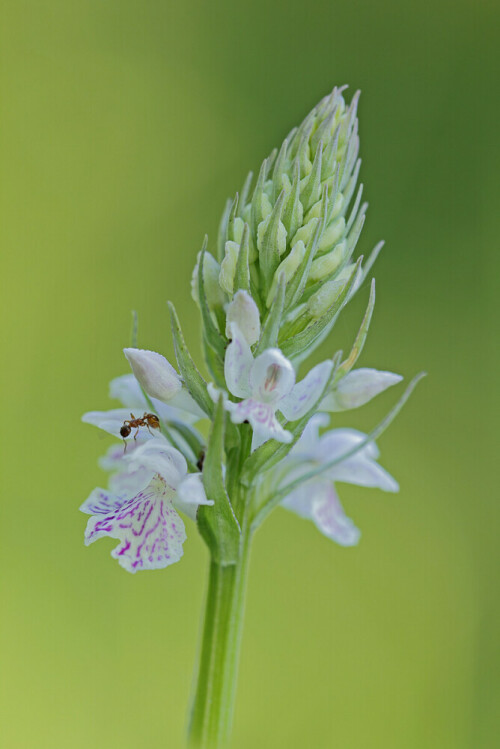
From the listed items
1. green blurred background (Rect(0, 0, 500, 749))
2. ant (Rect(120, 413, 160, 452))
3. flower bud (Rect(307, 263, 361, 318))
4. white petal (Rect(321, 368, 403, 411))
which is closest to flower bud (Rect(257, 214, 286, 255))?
flower bud (Rect(307, 263, 361, 318))

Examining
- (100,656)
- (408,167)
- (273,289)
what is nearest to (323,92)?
(408,167)

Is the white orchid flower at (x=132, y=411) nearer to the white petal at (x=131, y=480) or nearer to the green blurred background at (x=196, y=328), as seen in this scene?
the white petal at (x=131, y=480)

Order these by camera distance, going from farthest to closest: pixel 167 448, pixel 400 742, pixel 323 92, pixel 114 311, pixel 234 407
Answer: pixel 323 92 < pixel 114 311 < pixel 400 742 < pixel 167 448 < pixel 234 407

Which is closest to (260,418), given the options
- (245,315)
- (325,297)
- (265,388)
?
(265,388)

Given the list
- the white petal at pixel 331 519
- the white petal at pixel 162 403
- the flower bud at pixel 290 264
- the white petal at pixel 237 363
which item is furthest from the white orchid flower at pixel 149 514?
the white petal at pixel 331 519

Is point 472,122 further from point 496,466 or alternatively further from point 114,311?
point 114,311

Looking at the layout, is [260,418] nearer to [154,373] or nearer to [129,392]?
[154,373]

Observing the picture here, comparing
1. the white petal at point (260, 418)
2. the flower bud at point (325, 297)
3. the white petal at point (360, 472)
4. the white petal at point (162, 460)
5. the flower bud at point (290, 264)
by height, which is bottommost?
the white petal at point (162, 460)
